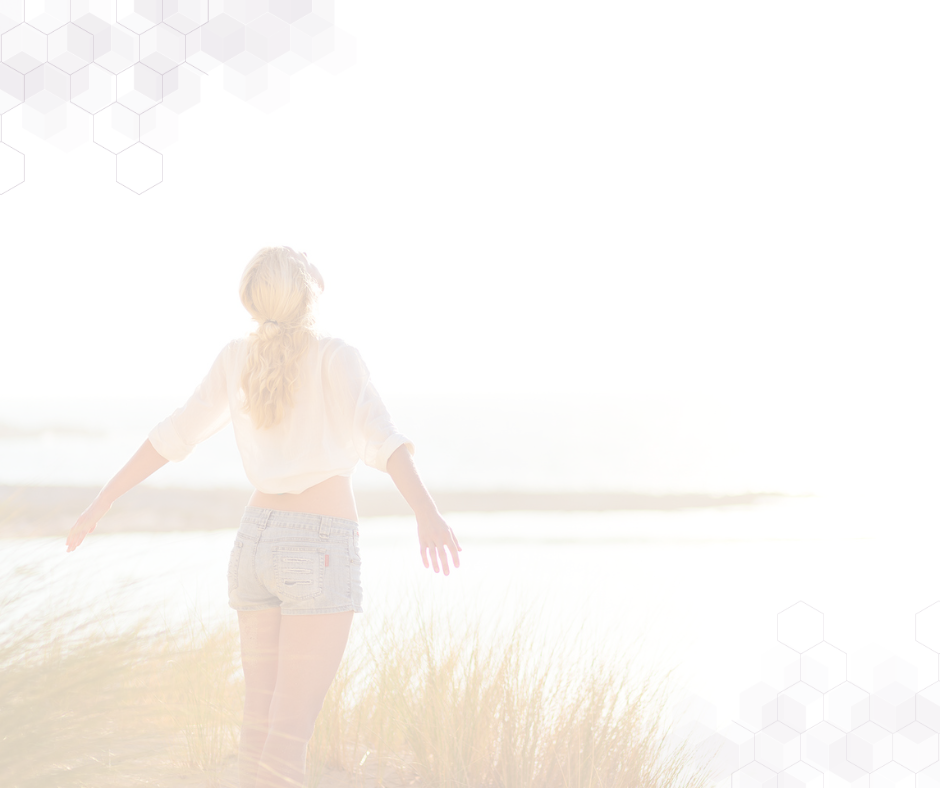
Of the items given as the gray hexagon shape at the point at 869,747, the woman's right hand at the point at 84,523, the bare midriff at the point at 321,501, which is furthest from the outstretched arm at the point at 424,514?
the gray hexagon shape at the point at 869,747

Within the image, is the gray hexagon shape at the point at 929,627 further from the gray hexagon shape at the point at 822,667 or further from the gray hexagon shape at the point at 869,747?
the gray hexagon shape at the point at 869,747

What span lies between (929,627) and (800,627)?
0.99 meters

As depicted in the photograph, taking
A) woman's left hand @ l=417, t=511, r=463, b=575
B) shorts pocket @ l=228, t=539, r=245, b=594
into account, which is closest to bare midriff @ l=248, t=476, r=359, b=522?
shorts pocket @ l=228, t=539, r=245, b=594

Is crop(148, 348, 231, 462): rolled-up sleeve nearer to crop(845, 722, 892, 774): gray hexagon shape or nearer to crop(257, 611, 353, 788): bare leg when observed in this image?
crop(257, 611, 353, 788): bare leg

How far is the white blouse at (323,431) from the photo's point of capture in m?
1.87

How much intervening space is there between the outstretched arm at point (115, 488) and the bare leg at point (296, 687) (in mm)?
632

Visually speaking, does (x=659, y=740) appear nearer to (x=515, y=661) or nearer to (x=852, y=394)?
(x=515, y=661)

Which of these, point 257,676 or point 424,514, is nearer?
point 424,514

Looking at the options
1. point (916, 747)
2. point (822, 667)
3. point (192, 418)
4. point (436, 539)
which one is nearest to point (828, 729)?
point (916, 747)

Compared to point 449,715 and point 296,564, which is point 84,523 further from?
point 449,715

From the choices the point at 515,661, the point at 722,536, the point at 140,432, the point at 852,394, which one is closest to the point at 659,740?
the point at 515,661

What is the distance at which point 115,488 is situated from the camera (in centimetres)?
211

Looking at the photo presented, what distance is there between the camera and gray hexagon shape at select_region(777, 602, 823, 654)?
14.7 feet

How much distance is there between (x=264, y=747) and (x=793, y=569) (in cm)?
601
